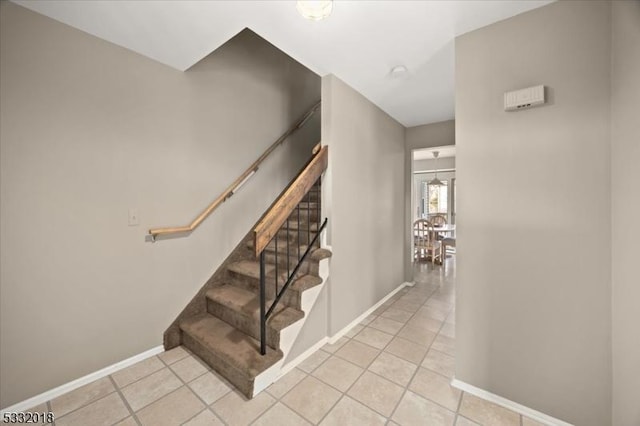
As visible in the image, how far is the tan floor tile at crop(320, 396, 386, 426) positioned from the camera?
4.64 ft

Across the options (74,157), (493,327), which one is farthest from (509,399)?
(74,157)

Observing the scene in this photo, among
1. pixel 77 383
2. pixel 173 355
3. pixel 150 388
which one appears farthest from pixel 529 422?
pixel 77 383

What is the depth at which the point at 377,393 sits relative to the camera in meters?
1.64

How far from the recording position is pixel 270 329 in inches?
69.8

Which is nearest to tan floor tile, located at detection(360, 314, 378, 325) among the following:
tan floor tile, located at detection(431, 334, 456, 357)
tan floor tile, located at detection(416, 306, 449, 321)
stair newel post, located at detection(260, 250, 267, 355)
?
tan floor tile, located at detection(416, 306, 449, 321)

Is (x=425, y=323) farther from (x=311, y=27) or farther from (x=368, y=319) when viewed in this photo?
(x=311, y=27)

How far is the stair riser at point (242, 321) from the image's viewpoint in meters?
1.76

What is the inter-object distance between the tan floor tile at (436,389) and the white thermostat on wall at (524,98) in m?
1.89

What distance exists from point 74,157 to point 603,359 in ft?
11.0

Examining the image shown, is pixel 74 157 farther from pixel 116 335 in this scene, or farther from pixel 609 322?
pixel 609 322

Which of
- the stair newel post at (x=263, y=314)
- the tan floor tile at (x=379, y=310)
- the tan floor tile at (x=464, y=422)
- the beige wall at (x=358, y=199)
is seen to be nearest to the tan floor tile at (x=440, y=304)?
the beige wall at (x=358, y=199)

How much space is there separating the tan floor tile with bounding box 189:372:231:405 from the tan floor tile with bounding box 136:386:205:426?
0.12 ft

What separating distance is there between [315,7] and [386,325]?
274 centimetres

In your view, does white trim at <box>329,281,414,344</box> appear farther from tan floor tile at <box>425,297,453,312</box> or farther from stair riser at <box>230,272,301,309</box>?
stair riser at <box>230,272,301,309</box>
